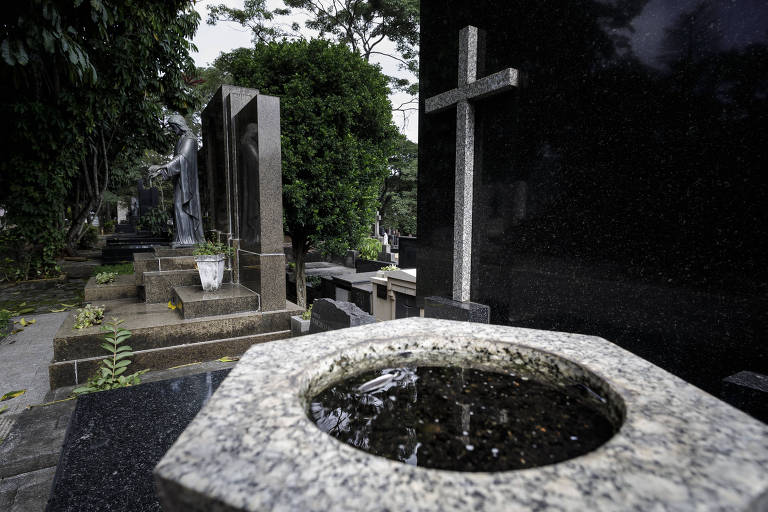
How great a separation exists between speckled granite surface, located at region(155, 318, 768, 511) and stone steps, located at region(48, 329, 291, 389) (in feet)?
14.5

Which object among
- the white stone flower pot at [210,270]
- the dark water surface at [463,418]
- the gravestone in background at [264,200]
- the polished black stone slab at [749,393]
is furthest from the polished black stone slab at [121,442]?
the white stone flower pot at [210,270]

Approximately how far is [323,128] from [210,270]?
3.92 m

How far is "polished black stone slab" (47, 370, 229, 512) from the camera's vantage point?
1790 mm

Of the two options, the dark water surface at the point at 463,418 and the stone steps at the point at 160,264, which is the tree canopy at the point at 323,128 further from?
the dark water surface at the point at 463,418

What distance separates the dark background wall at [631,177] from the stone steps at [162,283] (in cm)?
548

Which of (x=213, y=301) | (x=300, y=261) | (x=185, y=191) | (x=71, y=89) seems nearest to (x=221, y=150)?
(x=185, y=191)

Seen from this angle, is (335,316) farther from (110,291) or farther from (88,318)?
(110,291)

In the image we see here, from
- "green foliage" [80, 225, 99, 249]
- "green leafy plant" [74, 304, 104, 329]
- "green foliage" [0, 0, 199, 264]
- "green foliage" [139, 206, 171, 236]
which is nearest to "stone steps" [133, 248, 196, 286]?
"green leafy plant" [74, 304, 104, 329]

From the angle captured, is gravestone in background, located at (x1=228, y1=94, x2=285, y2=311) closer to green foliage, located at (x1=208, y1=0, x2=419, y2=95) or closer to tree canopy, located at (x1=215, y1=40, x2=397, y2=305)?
tree canopy, located at (x1=215, y1=40, x2=397, y2=305)

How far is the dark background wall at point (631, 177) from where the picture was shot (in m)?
1.91

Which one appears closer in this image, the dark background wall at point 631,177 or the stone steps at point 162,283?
the dark background wall at point 631,177

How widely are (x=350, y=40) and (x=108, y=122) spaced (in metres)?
10.7

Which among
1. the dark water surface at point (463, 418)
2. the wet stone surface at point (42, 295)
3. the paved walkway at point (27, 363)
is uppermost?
the dark water surface at point (463, 418)

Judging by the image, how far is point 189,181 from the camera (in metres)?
7.89
